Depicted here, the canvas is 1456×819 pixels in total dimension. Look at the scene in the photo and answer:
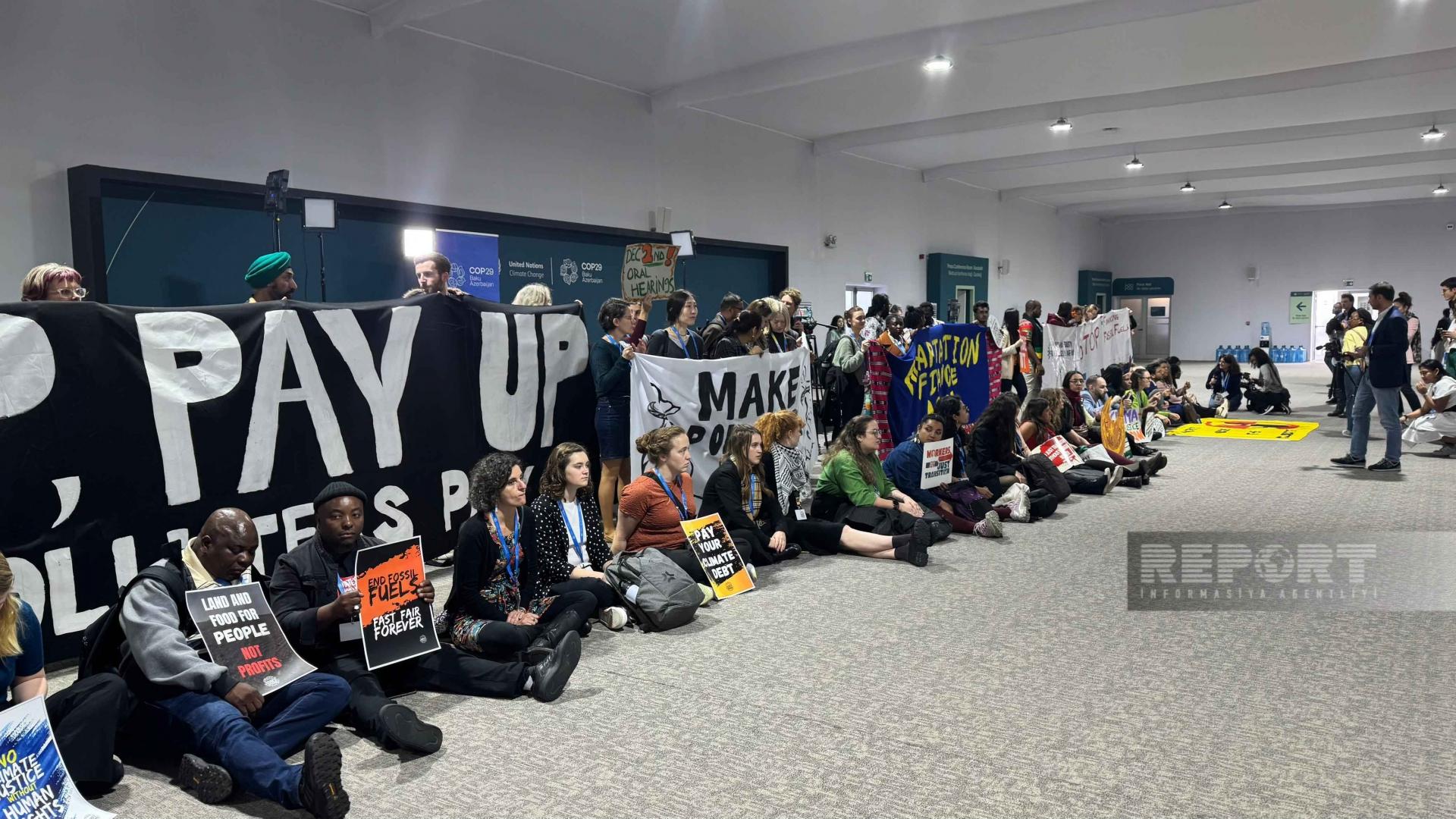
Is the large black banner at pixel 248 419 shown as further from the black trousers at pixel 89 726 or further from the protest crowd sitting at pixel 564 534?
the black trousers at pixel 89 726

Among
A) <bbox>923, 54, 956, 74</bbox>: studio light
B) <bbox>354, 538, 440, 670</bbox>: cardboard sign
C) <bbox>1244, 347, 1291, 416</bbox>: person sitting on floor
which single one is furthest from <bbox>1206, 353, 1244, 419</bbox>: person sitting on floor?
<bbox>354, 538, 440, 670</bbox>: cardboard sign

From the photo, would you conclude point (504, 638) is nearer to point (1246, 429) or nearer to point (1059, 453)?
point (1059, 453)

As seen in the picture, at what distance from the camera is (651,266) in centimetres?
877

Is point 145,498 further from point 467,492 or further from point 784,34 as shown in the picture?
point 784,34

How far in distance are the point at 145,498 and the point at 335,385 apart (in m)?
1.09

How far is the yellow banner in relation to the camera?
12062 mm

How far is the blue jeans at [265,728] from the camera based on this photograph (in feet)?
9.63

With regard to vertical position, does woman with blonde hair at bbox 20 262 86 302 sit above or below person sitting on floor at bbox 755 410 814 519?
above

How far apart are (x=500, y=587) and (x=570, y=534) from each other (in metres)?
0.56

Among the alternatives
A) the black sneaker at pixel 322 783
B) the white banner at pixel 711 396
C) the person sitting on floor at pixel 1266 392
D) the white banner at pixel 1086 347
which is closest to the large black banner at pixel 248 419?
the white banner at pixel 711 396

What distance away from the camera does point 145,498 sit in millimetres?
4234

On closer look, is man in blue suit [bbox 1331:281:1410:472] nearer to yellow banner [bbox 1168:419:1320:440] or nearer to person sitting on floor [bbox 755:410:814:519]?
yellow banner [bbox 1168:419:1320:440]

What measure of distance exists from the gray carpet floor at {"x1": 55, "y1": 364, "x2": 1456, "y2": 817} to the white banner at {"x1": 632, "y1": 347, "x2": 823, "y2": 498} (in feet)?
4.25

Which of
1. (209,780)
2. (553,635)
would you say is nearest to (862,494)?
(553,635)
